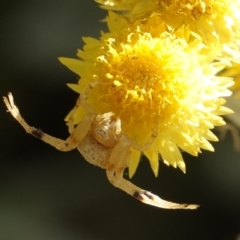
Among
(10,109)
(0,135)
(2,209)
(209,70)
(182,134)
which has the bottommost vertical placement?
(2,209)

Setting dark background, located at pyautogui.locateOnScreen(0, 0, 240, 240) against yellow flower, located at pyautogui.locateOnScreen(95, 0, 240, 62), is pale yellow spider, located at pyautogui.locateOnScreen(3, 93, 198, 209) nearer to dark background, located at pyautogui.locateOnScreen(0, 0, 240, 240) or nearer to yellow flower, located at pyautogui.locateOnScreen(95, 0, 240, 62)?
yellow flower, located at pyautogui.locateOnScreen(95, 0, 240, 62)

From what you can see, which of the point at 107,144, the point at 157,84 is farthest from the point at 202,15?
the point at 107,144

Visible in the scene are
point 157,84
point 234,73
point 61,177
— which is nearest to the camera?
point 157,84

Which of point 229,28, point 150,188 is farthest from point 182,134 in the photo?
point 150,188

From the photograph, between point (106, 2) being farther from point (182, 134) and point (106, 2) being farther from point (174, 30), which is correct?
point (182, 134)

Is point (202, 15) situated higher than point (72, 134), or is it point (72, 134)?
point (202, 15)

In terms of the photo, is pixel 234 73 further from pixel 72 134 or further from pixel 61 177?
pixel 61 177

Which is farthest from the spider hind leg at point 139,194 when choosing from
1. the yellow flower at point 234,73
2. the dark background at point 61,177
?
the dark background at point 61,177

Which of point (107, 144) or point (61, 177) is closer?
point (107, 144)

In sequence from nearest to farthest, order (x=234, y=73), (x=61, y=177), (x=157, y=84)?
(x=157, y=84) < (x=234, y=73) < (x=61, y=177)
